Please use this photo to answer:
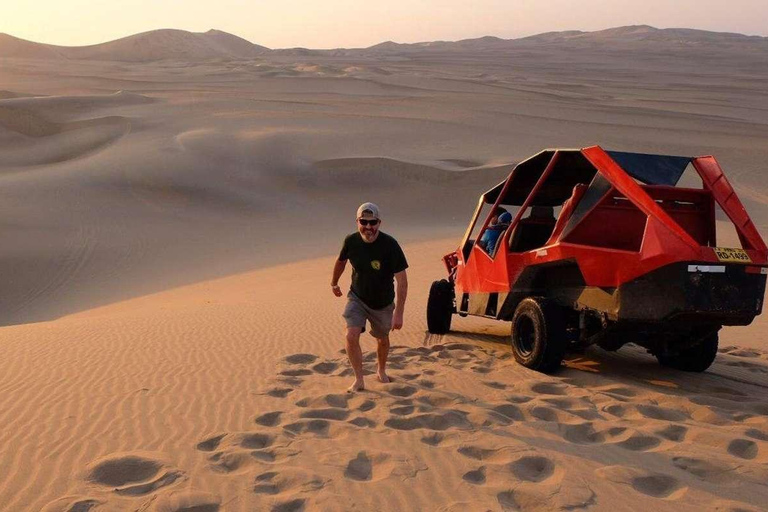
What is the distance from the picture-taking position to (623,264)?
5.95m

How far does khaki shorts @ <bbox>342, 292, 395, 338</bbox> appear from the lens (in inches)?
248

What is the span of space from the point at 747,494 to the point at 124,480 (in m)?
3.31

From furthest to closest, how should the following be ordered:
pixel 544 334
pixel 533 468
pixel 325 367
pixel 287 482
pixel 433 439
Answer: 1. pixel 325 367
2. pixel 544 334
3. pixel 433 439
4. pixel 533 468
5. pixel 287 482

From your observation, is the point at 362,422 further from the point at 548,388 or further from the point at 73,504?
the point at 73,504

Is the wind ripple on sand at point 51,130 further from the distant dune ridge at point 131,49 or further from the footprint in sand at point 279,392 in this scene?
the distant dune ridge at point 131,49

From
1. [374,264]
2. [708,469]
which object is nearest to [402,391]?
[374,264]

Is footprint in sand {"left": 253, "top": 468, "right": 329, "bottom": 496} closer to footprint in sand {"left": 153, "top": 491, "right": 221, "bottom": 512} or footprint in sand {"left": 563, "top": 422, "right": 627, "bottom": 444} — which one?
footprint in sand {"left": 153, "top": 491, "right": 221, "bottom": 512}

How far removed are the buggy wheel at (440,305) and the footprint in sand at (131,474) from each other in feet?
16.8

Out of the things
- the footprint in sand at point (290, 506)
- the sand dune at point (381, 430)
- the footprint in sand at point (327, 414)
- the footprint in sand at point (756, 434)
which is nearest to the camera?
the footprint in sand at point (290, 506)

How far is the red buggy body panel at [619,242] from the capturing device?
5.71 metres

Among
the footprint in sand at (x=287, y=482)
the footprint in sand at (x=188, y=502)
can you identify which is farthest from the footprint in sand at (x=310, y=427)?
the footprint in sand at (x=188, y=502)

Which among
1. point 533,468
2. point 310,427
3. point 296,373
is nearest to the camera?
point 533,468

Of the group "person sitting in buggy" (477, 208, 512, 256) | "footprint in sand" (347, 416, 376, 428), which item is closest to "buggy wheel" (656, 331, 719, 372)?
"person sitting in buggy" (477, 208, 512, 256)

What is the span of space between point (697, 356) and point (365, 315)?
307cm
